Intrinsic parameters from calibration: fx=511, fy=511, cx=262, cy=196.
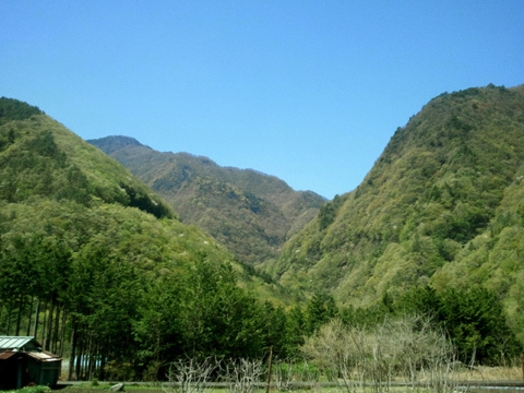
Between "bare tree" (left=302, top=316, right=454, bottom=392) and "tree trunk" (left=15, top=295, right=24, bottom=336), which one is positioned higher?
"bare tree" (left=302, top=316, right=454, bottom=392)

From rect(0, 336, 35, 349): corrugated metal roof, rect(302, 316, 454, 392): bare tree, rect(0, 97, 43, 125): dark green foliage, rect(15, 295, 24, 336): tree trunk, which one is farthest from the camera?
rect(0, 97, 43, 125): dark green foliage

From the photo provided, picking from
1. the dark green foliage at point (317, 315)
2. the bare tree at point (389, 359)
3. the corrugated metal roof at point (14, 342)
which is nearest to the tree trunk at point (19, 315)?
the corrugated metal roof at point (14, 342)

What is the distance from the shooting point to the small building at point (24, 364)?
105ft

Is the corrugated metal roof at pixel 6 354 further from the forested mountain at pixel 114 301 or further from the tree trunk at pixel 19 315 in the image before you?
the tree trunk at pixel 19 315

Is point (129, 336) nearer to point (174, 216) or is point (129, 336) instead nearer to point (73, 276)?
point (73, 276)

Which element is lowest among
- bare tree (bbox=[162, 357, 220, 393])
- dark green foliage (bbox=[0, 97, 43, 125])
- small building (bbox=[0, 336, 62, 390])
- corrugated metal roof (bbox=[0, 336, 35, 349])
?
small building (bbox=[0, 336, 62, 390])

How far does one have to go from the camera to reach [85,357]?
178 feet

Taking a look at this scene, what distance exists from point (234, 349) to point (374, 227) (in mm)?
116925

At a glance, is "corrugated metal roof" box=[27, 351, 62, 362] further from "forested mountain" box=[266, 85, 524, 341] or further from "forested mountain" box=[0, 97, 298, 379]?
"forested mountain" box=[266, 85, 524, 341]

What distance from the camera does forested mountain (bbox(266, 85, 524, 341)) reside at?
9431cm

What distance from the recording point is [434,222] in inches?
5133

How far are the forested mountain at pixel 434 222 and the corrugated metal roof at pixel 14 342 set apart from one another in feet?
187

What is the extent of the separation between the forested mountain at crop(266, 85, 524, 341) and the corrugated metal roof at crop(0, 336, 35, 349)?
5712 cm

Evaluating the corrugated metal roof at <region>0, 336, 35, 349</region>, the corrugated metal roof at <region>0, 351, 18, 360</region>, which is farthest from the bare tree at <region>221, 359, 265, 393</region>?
the corrugated metal roof at <region>0, 336, 35, 349</region>
